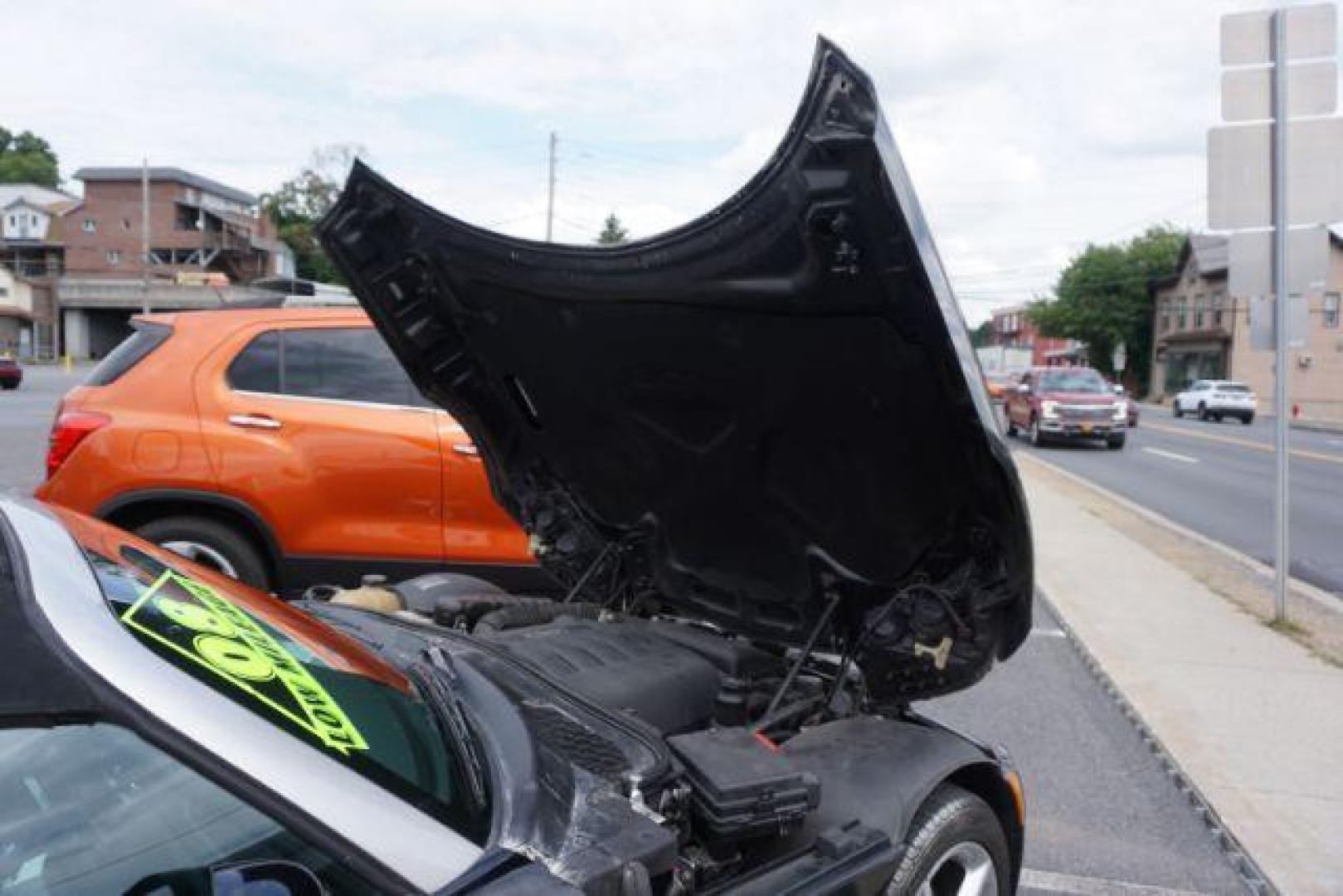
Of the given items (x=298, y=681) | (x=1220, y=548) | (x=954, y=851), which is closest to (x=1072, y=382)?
(x=1220, y=548)

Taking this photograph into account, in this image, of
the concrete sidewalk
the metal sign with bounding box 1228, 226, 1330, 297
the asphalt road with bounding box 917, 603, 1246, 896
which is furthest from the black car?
the metal sign with bounding box 1228, 226, 1330, 297

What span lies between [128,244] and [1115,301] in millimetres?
71734

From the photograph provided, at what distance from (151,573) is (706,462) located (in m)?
1.66

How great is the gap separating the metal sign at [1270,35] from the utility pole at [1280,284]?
0.04 metres

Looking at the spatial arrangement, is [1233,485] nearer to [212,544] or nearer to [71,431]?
[212,544]

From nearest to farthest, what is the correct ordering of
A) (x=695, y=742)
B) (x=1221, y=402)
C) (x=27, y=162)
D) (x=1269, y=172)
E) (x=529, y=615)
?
(x=695, y=742), (x=529, y=615), (x=1269, y=172), (x=1221, y=402), (x=27, y=162)

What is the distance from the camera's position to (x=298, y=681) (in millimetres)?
1700

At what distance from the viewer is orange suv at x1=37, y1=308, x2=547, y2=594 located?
5.17 m

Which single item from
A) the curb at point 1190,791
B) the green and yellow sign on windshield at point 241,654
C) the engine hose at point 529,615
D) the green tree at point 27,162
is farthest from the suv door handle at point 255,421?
the green tree at point 27,162

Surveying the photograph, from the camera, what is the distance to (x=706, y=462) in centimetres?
313

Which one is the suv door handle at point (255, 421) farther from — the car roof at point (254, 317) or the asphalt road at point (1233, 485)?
the asphalt road at point (1233, 485)

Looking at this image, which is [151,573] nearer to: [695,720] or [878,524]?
[695,720]

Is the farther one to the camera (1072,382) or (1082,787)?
(1072,382)

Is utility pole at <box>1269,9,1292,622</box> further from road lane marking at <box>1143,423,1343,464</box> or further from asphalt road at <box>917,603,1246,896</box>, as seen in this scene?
road lane marking at <box>1143,423,1343,464</box>
